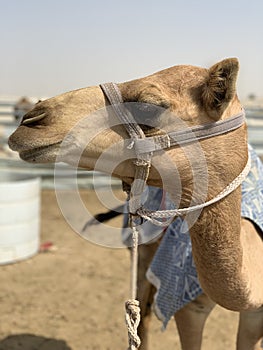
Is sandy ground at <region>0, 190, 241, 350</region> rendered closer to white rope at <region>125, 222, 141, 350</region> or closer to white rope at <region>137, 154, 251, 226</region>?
white rope at <region>125, 222, 141, 350</region>

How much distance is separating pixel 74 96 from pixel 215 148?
0.51 m

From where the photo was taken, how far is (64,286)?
4676 mm

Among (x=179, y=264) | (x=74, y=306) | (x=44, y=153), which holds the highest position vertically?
(x=44, y=153)

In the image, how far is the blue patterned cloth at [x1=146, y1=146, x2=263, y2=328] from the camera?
255cm

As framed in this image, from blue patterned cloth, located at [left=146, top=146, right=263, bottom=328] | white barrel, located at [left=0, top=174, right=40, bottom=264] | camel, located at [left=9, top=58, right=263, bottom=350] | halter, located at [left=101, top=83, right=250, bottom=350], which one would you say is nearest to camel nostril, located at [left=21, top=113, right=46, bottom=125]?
camel, located at [left=9, top=58, right=263, bottom=350]

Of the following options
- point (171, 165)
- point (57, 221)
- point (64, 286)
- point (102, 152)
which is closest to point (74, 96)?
point (102, 152)

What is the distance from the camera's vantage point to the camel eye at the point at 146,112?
1.84m

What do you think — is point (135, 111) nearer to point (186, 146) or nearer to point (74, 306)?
point (186, 146)

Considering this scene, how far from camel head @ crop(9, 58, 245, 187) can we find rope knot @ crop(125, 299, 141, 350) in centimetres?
45

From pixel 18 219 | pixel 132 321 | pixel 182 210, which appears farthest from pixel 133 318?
pixel 18 219

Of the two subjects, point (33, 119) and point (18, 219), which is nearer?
point (33, 119)

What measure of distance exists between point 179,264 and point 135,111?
108cm

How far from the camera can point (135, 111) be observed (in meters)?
1.87

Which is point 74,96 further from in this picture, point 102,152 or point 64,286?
point 64,286
